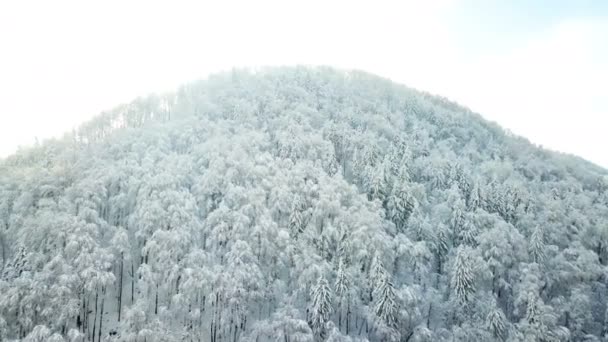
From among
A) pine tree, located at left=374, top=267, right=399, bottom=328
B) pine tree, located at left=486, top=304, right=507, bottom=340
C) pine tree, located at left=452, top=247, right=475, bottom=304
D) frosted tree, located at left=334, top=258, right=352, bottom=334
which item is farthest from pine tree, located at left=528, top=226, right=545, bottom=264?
frosted tree, located at left=334, top=258, right=352, bottom=334

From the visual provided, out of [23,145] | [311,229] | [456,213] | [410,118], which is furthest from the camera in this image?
[410,118]

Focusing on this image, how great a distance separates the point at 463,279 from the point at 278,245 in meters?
25.5

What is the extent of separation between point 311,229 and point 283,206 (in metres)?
6.12

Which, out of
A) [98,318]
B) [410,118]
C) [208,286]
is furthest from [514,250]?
[410,118]

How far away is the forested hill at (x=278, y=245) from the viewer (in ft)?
157

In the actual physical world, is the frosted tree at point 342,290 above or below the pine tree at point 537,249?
below

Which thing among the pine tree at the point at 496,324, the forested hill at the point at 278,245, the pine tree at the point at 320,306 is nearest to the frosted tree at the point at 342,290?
the forested hill at the point at 278,245

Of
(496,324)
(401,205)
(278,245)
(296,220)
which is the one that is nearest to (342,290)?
(278,245)

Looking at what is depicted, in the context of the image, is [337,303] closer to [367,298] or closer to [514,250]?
[367,298]

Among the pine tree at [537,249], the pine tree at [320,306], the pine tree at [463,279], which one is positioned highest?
the pine tree at [537,249]

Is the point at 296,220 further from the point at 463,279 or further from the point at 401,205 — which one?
the point at 463,279

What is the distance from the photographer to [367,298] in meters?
54.8

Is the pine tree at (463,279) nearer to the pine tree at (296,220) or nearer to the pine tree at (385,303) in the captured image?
the pine tree at (385,303)

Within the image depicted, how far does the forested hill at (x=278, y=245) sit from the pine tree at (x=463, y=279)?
7.0 inches
